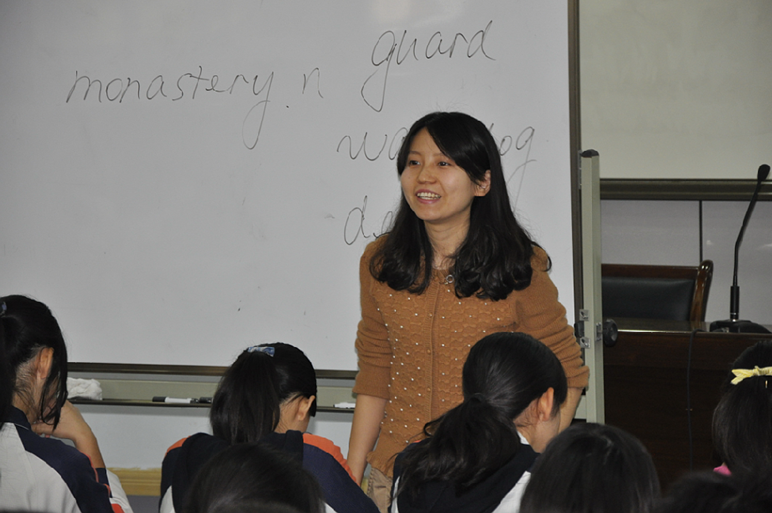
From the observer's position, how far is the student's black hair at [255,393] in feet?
4.43

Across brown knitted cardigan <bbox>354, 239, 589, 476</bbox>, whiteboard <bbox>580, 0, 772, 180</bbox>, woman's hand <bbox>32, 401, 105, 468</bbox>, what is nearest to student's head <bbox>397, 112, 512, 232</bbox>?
brown knitted cardigan <bbox>354, 239, 589, 476</bbox>

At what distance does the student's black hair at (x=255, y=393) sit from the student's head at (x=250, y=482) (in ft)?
1.24

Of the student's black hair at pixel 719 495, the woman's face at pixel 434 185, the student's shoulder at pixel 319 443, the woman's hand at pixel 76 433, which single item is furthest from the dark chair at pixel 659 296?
the student's black hair at pixel 719 495

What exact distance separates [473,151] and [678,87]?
9.60 ft

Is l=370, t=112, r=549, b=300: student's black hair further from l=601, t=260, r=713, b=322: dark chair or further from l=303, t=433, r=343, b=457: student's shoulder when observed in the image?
l=601, t=260, r=713, b=322: dark chair

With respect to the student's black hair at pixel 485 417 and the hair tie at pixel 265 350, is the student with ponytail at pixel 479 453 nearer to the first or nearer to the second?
the student's black hair at pixel 485 417

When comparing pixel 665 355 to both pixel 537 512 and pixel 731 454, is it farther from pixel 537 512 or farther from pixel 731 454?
pixel 537 512

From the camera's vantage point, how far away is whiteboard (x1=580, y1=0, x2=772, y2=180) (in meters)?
3.88

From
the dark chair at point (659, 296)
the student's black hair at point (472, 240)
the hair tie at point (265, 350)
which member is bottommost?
the hair tie at point (265, 350)

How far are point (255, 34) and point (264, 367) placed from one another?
3.35 feet

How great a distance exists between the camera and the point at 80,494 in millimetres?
1243

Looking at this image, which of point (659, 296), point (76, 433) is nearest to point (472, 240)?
point (76, 433)

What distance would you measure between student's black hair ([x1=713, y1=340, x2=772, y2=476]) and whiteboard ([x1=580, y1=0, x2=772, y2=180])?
2754 millimetres

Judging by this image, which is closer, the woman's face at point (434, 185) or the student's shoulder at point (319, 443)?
the student's shoulder at point (319, 443)
